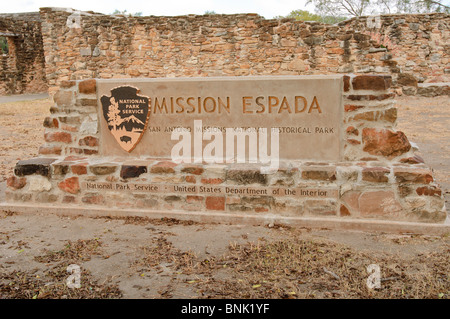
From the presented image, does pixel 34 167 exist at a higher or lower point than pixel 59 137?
lower

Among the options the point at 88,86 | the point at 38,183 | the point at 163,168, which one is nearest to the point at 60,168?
the point at 38,183

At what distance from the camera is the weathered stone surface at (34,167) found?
13.1 feet

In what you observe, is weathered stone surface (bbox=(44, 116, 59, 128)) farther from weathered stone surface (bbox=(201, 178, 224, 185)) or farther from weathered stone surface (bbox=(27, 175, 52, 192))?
weathered stone surface (bbox=(201, 178, 224, 185))

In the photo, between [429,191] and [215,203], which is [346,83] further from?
[215,203]

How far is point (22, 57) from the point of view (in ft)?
66.4

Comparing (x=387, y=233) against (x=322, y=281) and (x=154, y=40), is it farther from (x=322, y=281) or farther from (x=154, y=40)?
(x=154, y=40)

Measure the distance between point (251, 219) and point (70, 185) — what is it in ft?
5.89

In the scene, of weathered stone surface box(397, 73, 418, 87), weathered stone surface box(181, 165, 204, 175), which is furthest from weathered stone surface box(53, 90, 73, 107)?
weathered stone surface box(397, 73, 418, 87)

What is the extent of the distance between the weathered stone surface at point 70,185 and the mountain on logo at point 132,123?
71 centimetres

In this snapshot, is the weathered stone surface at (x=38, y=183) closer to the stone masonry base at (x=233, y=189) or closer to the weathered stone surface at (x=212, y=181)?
the stone masonry base at (x=233, y=189)

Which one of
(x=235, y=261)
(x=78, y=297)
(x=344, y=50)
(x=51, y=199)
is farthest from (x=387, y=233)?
(x=344, y=50)

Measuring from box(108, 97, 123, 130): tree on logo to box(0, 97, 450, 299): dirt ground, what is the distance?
0.95m

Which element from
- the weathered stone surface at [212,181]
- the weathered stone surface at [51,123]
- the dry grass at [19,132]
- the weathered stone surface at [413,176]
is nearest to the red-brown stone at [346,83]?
the weathered stone surface at [413,176]

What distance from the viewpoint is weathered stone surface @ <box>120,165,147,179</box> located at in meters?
3.85
